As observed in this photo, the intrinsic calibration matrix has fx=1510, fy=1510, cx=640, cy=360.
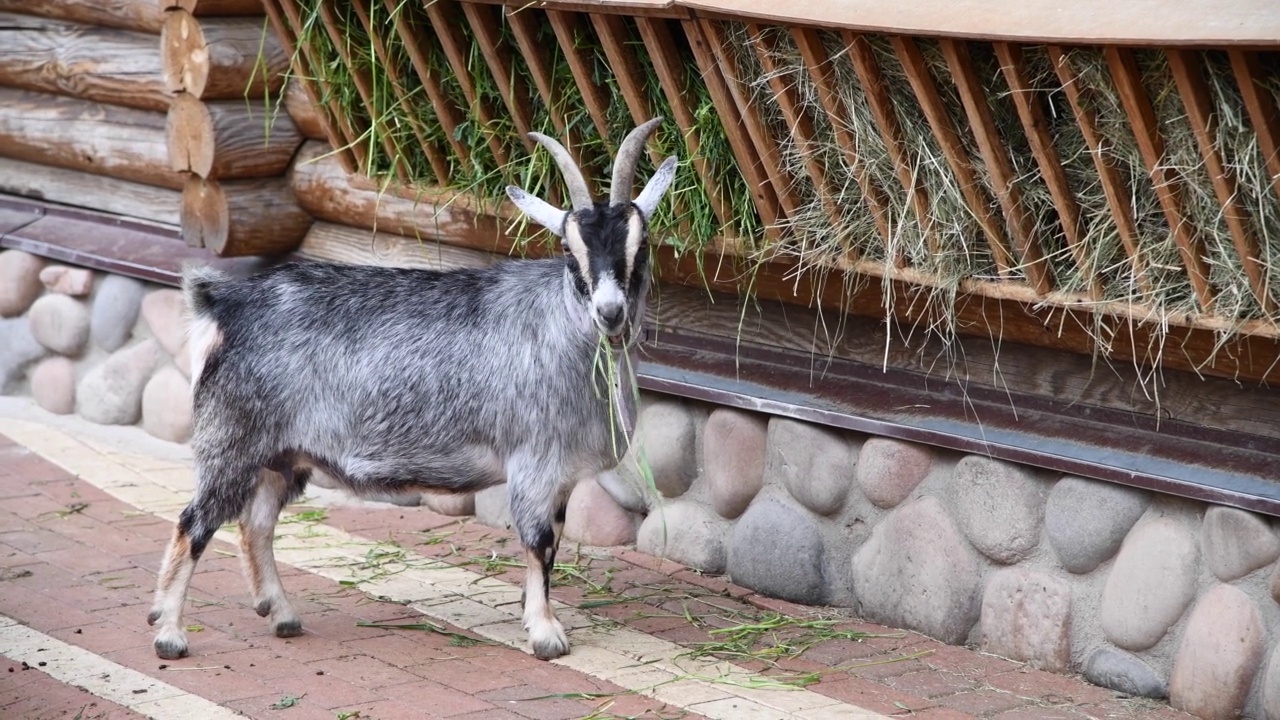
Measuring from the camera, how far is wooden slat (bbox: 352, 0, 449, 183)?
602cm

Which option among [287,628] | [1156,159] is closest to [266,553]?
[287,628]

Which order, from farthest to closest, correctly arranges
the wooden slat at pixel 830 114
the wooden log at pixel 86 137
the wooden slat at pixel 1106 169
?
the wooden log at pixel 86 137
the wooden slat at pixel 830 114
the wooden slat at pixel 1106 169

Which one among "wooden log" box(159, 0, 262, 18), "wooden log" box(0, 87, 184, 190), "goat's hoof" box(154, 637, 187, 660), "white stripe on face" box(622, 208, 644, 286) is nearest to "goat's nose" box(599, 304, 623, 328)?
"white stripe on face" box(622, 208, 644, 286)

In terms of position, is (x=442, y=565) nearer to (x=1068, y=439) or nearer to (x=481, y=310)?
A: (x=481, y=310)

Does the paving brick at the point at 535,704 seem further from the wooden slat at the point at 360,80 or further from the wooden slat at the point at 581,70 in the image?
the wooden slat at the point at 360,80

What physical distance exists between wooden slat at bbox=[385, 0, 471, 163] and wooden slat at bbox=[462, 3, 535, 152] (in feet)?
0.79

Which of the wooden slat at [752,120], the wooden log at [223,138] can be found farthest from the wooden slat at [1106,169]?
the wooden log at [223,138]

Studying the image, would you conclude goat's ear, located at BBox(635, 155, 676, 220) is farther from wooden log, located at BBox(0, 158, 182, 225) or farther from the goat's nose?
wooden log, located at BBox(0, 158, 182, 225)

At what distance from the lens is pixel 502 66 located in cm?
572

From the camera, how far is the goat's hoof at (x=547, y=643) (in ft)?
16.8

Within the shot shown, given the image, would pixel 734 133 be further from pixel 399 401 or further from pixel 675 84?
pixel 399 401

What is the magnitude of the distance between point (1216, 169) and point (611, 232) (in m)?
1.83

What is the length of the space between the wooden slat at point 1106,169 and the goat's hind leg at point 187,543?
297cm

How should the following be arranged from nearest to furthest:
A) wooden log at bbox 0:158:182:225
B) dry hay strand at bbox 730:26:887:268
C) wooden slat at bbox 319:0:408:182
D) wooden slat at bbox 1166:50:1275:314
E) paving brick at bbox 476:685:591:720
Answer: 1. wooden slat at bbox 1166:50:1275:314
2. paving brick at bbox 476:685:591:720
3. dry hay strand at bbox 730:26:887:268
4. wooden slat at bbox 319:0:408:182
5. wooden log at bbox 0:158:182:225
